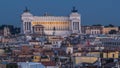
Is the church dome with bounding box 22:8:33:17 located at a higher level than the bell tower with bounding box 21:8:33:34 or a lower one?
higher

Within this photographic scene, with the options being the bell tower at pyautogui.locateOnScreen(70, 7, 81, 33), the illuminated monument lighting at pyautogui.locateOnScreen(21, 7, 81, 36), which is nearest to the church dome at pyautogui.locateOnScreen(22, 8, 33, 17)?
the illuminated monument lighting at pyautogui.locateOnScreen(21, 7, 81, 36)

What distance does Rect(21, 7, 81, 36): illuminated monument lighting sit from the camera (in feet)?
332

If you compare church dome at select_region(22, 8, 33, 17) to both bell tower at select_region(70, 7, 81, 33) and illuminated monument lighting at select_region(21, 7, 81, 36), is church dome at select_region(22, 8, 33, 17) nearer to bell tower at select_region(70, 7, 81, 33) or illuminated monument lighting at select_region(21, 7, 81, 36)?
illuminated monument lighting at select_region(21, 7, 81, 36)

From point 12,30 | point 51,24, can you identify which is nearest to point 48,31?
point 51,24

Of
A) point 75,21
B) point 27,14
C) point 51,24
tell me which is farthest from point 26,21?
point 75,21

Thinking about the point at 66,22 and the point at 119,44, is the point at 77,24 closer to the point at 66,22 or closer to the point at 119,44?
the point at 66,22

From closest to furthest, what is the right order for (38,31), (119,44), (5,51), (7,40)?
(5,51), (119,44), (7,40), (38,31)

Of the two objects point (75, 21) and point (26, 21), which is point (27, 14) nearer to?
point (26, 21)

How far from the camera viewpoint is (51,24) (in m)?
105

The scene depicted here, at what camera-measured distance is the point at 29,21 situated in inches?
4119

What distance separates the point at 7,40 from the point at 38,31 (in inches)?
615

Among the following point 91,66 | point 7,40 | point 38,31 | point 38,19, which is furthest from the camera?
point 38,19

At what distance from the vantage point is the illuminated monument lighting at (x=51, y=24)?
332 feet

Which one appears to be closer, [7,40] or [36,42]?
[36,42]
